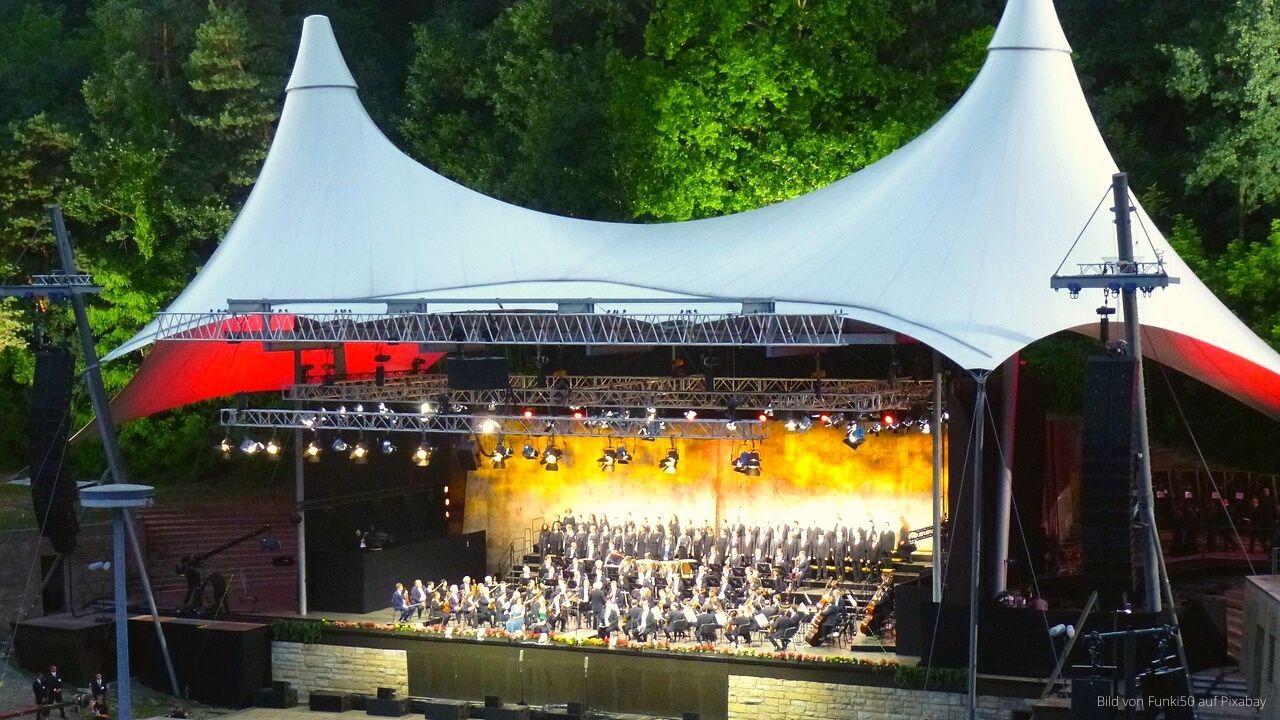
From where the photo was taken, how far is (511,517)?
24.4 meters

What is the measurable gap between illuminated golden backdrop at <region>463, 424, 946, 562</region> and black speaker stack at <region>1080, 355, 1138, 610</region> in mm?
9967

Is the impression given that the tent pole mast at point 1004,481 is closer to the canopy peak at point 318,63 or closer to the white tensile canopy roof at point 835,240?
the white tensile canopy roof at point 835,240

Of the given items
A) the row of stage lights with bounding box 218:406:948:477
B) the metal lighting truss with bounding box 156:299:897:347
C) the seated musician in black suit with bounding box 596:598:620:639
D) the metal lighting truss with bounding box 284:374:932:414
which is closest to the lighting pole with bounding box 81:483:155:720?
the metal lighting truss with bounding box 156:299:897:347

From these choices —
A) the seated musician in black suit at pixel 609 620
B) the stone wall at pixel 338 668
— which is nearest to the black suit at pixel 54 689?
the stone wall at pixel 338 668

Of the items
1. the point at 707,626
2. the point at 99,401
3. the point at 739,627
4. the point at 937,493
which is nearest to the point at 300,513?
the point at 99,401

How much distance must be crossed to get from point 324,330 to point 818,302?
5431 mm

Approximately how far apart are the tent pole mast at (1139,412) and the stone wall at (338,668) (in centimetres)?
909

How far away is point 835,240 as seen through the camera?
17203 mm

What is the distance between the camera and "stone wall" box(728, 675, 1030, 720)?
1627 centimetres

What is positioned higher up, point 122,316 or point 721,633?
point 122,316

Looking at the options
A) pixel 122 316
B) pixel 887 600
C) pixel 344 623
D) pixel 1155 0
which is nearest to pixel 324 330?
pixel 344 623

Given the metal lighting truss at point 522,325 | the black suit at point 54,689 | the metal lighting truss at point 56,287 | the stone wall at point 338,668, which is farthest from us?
the stone wall at point 338,668

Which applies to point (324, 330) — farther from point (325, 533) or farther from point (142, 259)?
point (142, 259)

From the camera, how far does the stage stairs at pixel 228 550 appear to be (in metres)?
22.1
